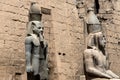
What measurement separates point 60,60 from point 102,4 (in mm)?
2761

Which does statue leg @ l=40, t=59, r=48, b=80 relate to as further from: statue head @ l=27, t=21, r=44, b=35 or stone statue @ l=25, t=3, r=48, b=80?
statue head @ l=27, t=21, r=44, b=35

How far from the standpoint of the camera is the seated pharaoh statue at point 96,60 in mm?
6730

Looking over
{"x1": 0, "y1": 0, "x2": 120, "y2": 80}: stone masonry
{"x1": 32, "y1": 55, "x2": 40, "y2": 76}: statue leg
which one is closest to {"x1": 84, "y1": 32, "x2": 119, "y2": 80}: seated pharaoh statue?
{"x1": 32, "y1": 55, "x2": 40, "y2": 76}: statue leg

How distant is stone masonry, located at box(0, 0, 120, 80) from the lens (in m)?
7.13

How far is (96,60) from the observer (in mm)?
6875

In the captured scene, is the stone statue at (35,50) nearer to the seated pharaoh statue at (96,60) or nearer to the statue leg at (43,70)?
the statue leg at (43,70)

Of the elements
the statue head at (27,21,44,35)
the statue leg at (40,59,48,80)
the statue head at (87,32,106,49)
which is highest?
the statue head at (27,21,44,35)

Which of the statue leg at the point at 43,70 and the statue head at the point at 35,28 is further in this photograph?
the statue head at the point at 35,28

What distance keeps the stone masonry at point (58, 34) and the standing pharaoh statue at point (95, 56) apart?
1.29m

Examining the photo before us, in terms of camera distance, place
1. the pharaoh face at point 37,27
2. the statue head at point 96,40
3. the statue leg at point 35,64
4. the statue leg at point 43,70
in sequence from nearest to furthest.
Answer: the statue leg at point 35,64 → the statue leg at point 43,70 → the pharaoh face at point 37,27 → the statue head at point 96,40

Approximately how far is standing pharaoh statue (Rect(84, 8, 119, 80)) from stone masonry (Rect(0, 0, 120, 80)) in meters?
1.29

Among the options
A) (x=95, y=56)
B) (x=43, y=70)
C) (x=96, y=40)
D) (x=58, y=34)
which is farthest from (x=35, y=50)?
(x=58, y=34)

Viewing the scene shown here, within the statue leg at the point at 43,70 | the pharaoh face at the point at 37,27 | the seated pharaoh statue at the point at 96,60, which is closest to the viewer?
the statue leg at the point at 43,70

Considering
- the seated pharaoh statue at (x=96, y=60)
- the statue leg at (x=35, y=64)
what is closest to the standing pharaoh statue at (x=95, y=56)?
the seated pharaoh statue at (x=96, y=60)
